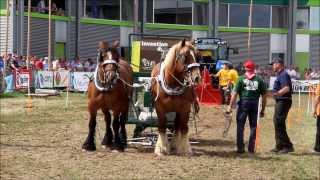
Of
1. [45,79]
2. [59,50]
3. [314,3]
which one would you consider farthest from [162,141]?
[314,3]

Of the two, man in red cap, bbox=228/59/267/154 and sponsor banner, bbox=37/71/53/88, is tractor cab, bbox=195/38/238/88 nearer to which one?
sponsor banner, bbox=37/71/53/88

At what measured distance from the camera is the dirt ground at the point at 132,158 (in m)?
10.8

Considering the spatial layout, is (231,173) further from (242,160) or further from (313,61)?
(313,61)

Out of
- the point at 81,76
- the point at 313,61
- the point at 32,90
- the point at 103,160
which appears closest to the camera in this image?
the point at 103,160

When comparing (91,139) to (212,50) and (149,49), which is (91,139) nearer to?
(149,49)

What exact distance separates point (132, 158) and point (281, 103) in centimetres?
373

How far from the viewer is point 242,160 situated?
494 inches

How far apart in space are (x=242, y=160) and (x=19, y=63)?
21617 mm

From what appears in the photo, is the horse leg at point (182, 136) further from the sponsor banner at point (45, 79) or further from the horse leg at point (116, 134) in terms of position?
the sponsor banner at point (45, 79)

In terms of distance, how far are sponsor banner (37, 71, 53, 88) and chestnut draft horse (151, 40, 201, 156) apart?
2019cm

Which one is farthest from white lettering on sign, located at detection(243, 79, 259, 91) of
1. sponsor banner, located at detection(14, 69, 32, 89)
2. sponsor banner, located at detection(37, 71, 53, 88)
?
sponsor banner, located at detection(37, 71, 53, 88)

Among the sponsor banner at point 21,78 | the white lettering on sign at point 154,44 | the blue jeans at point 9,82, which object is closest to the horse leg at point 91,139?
the white lettering on sign at point 154,44

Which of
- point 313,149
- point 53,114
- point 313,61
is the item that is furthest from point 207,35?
point 313,149

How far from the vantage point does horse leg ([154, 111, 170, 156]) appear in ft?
41.3
